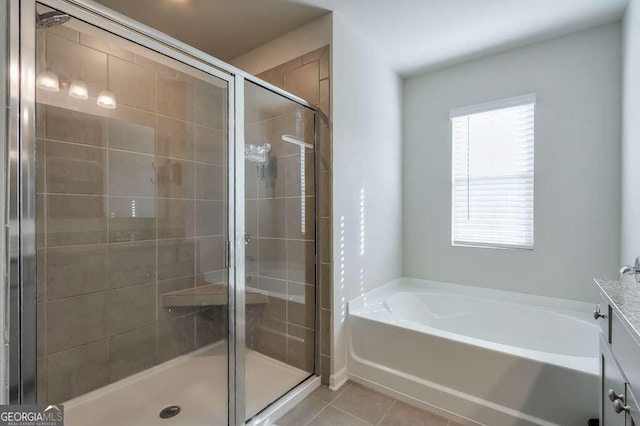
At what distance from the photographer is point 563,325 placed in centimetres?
216

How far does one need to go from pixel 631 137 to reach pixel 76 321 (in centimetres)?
354

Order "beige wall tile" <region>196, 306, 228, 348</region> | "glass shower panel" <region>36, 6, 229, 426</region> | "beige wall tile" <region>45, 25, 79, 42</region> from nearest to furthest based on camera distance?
"beige wall tile" <region>45, 25, 79, 42</region>
"glass shower panel" <region>36, 6, 229, 426</region>
"beige wall tile" <region>196, 306, 228, 348</region>

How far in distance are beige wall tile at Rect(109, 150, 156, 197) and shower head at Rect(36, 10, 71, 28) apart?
3.03 feet

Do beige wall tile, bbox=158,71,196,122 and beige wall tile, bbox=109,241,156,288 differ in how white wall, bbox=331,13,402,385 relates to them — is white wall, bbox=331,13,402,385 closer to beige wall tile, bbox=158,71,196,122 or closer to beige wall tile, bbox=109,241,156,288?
beige wall tile, bbox=158,71,196,122

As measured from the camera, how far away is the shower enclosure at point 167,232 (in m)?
1.61

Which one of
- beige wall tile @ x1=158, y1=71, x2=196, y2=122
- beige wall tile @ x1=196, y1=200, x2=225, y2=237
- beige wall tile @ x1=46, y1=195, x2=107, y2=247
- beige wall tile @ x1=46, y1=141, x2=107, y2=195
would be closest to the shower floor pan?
beige wall tile @ x1=196, y1=200, x2=225, y2=237

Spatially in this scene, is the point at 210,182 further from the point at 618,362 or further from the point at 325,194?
the point at 618,362

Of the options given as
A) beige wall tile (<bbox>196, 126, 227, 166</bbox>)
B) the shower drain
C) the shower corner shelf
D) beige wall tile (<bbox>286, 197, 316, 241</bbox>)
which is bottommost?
the shower drain

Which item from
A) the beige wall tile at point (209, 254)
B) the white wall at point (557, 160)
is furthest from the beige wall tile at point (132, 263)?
the white wall at point (557, 160)

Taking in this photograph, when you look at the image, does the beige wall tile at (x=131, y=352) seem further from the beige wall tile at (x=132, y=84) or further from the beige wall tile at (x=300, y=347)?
the beige wall tile at (x=132, y=84)

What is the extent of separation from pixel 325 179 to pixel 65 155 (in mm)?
1562

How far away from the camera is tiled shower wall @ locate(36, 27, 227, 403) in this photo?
1.65 meters

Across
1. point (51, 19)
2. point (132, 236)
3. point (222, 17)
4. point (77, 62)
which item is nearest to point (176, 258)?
point (132, 236)

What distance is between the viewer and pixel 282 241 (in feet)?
7.37
